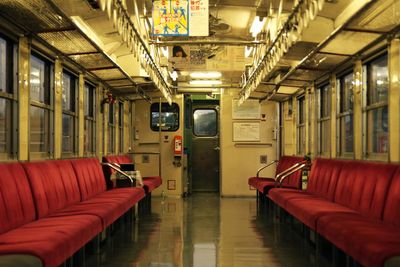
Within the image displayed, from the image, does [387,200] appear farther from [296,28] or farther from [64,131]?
[64,131]

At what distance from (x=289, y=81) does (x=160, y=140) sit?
4.19 meters

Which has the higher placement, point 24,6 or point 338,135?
point 24,6

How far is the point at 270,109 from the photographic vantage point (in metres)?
11.4

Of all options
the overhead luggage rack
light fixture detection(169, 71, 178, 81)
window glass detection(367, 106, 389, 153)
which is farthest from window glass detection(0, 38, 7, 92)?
light fixture detection(169, 71, 178, 81)

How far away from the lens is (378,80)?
523 cm

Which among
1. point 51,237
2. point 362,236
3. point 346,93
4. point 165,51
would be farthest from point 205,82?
point 51,237

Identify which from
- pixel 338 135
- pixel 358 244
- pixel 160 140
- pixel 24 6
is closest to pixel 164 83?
pixel 160 140

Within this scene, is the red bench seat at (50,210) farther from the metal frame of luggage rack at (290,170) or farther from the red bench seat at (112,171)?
the metal frame of luggage rack at (290,170)

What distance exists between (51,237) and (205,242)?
2806 mm

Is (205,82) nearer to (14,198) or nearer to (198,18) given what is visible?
(198,18)

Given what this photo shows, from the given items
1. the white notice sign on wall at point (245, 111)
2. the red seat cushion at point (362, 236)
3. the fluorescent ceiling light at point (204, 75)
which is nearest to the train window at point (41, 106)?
the red seat cushion at point (362, 236)

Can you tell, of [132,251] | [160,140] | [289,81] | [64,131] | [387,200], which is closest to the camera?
[387,200]

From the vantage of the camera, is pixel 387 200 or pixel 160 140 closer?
pixel 387 200

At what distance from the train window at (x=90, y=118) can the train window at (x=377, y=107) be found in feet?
13.7
